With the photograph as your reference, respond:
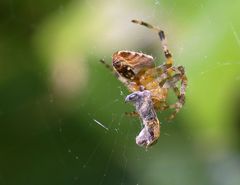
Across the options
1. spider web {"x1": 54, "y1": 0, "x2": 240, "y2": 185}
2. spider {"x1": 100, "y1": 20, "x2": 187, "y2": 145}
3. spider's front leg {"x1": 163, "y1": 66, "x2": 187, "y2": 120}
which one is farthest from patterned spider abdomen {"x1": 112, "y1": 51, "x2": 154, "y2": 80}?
spider web {"x1": 54, "y1": 0, "x2": 240, "y2": 185}

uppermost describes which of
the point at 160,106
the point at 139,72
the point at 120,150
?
the point at 139,72

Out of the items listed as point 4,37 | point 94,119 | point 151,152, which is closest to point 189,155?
point 151,152

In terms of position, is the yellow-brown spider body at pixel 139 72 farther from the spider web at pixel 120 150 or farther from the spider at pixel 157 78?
the spider web at pixel 120 150

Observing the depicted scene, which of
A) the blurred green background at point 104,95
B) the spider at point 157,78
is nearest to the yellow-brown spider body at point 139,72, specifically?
the spider at point 157,78

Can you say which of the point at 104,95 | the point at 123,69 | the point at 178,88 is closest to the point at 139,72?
the point at 123,69

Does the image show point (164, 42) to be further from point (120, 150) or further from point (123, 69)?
point (120, 150)

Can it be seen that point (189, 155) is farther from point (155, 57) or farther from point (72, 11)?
point (72, 11)
